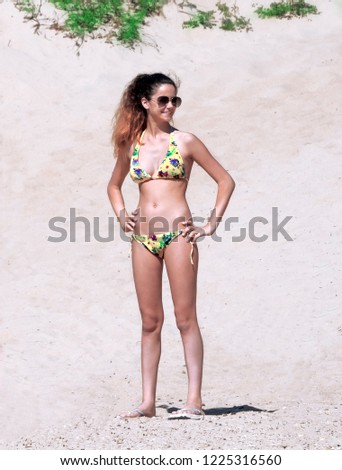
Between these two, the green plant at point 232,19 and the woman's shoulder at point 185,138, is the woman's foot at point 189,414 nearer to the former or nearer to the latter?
the woman's shoulder at point 185,138

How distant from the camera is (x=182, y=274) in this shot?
7.36 metres

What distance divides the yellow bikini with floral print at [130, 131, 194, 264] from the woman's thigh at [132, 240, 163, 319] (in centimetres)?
5

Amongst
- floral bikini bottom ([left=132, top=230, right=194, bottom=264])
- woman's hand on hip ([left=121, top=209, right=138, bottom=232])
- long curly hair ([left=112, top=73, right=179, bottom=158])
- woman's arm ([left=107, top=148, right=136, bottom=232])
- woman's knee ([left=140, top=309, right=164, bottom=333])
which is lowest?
woman's knee ([left=140, top=309, right=164, bottom=333])

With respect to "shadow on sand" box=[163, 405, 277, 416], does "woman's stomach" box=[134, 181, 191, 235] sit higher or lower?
higher

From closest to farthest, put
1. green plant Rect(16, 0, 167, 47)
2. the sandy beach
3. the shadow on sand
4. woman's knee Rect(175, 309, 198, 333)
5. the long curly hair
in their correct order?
woman's knee Rect(175, 309, 198, 333) < the long curly hair < the shadow on sand < the sandy beach < green plant Rect(16, 0, 167, 47)

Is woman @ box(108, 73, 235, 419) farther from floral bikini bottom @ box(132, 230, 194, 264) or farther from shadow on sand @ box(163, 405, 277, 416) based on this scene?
shadow on sand @ box(163, 405, 277, 416)

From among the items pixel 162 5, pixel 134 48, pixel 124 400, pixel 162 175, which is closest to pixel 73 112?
pixel 134 48

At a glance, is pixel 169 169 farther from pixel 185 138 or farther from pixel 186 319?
pixel 186 319

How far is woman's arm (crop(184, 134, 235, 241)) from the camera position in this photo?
24.0ft

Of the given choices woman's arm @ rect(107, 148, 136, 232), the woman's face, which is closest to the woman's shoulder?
the woman's face

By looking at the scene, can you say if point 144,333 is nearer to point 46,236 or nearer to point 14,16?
point 46,236

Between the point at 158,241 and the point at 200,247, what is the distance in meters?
5.46

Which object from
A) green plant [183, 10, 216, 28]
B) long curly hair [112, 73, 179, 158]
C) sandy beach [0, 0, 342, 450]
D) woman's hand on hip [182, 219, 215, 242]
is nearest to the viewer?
woman's hand on hip [182, 219, 215, 242]

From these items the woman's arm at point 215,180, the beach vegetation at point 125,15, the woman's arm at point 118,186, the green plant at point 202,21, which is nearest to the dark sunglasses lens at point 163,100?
the woman's arm at point 215,180
